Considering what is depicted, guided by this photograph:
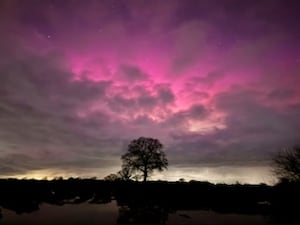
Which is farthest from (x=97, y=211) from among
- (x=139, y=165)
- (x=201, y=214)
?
(x=139, y=165)

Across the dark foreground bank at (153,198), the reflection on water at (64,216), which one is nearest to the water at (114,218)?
the reflection on water at (64,216)

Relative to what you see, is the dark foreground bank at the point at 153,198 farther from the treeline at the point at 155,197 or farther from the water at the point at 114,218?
the water at the point at 114,218

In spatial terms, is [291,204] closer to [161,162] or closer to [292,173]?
[292,173]

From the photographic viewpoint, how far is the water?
800 inches

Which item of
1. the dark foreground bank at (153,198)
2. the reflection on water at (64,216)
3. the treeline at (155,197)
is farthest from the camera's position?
the treeline at (155,197)

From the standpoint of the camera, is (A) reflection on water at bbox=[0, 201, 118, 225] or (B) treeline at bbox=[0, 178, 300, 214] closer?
(A) reflection on water at bbox=[0, 201, 118, 225]

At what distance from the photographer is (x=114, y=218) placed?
2212cm

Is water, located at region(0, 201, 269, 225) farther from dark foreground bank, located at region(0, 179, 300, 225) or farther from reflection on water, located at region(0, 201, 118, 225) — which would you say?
dark foreground bank, located at region(0, 179, 300, 225)

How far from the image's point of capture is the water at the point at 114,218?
20.3m

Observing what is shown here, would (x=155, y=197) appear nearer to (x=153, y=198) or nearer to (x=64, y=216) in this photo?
(x=153, y=198)

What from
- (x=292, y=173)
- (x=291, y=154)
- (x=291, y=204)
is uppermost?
(x=291, y=154)

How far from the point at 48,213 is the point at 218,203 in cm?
1894

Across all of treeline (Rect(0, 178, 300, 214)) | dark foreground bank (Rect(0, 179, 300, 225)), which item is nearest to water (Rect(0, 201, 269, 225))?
dark foreground bank (Rect(0, 179, 300, 225))

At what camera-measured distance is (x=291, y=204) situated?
31281 millimetres
